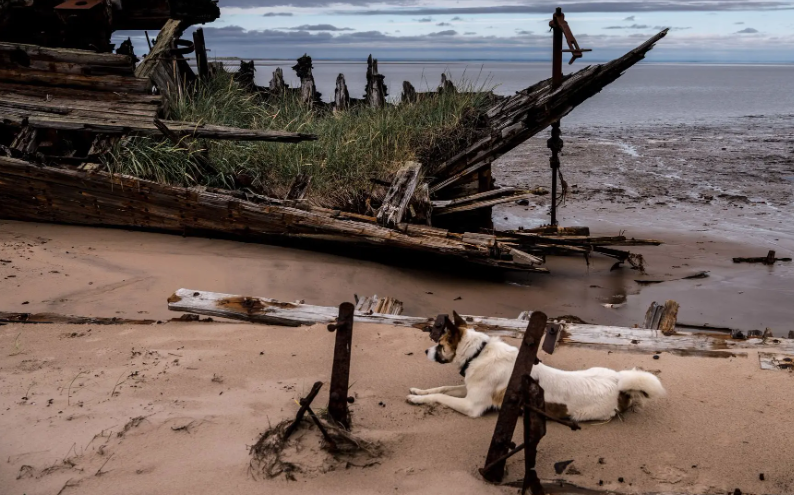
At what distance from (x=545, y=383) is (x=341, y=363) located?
124 centimetres

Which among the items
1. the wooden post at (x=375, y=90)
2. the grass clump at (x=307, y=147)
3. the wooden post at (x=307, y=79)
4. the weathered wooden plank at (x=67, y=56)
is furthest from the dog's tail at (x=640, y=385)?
the wooden post at (x=307, y=79)

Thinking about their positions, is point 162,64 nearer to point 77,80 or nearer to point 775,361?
point 77,80

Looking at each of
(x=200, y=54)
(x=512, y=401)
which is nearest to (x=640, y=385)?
(x=512, y=401)

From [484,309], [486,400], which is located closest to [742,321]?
[484,309]

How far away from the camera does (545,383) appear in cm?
417

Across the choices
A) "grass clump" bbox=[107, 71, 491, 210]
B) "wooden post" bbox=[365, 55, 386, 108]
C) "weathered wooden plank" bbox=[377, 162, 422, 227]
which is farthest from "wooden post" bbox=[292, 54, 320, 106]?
"weathered wooden plank" bbox=[377, 162, 422, 227]

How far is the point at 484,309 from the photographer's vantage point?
7.82m

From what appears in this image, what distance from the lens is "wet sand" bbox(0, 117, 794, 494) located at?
372 centimetres

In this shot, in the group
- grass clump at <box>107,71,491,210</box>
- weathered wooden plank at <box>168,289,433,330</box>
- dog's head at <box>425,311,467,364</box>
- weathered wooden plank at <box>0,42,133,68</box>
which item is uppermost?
weathered wooden plank at <box>0,42,133,68</box>

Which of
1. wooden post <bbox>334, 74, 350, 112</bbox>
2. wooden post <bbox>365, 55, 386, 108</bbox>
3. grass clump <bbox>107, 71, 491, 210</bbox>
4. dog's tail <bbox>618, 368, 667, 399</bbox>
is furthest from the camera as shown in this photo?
wooden post <bbox>334, 74, 350, 112</bbox>

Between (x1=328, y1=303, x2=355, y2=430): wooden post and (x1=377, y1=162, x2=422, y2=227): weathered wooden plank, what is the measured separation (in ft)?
14.3

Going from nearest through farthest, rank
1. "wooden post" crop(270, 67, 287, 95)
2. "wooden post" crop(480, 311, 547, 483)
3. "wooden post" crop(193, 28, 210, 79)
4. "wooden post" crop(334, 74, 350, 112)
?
"wooden post" crop(480, 311, 547, 483) < "wooden post" crop(193, 28, 210, 79) < "wooden post" crop(270, 67, 287, 95) < "wooden post" crop(334, 74, 350, 112)

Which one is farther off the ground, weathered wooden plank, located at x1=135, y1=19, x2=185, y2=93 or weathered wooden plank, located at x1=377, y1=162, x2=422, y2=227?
weathered wooden plank, located at x1=135, y1=19, x2=185, y2=93

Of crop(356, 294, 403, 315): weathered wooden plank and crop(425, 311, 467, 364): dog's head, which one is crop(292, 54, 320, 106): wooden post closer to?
crop(356, 294, 403, 315): weathered wooden plank
